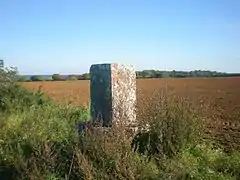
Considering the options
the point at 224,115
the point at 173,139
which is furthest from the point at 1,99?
the point at 224,115

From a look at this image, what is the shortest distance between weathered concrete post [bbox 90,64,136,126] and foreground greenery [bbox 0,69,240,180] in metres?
0.59

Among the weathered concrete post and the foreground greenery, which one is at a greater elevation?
the weathered concrete post

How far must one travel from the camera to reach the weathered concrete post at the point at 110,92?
7926mm

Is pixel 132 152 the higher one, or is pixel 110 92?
pixel 110 92

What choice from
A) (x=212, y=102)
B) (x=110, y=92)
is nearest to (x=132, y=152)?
(x=110, y=92)

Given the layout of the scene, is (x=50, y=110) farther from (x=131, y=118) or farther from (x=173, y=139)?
(x=173, y=139)

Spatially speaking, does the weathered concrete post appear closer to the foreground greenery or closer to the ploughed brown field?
the ploughed brown field

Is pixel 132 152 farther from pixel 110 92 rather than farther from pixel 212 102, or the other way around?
pixel 212 102

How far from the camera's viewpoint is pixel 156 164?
640cm

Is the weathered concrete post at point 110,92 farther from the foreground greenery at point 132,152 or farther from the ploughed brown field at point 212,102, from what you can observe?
the foreground greenery at point 132,152

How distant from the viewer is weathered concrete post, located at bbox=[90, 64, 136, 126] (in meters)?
7.93

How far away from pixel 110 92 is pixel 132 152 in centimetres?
198

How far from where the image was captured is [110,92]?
26.1ft

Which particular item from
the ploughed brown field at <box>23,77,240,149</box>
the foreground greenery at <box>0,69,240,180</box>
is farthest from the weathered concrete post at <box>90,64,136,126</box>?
the foreground greenery at <box>0,69,240,180</box>
